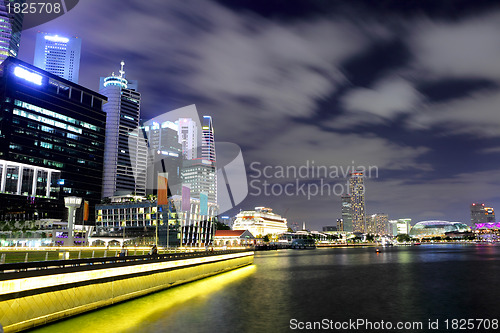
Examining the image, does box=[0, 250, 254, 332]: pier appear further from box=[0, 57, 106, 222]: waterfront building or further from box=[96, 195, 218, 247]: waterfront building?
box=[0, 57, 106, 222]: waterfront building

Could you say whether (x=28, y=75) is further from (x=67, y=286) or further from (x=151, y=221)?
(x=67, y=286)

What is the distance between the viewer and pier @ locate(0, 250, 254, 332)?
1443 cm

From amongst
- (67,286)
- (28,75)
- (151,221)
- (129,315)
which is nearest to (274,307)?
(129,315)

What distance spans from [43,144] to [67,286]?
17466 cm

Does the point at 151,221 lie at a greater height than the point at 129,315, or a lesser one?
greater

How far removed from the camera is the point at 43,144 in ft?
556

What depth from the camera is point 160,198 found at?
167ft

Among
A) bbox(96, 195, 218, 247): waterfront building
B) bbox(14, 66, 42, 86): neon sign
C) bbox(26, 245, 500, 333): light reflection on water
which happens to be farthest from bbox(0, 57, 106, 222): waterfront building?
bbox(26, 245, 500, 333): light reflection on water

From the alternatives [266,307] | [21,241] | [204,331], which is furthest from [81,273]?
[21,241]

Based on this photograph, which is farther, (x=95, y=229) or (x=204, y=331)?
(x=95, y=229)

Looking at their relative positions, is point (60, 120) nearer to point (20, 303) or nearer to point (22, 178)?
point (22, 178)

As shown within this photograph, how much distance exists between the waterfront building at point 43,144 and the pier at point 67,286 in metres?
145

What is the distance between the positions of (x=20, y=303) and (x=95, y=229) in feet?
598

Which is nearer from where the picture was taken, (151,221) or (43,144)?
(151,221)
